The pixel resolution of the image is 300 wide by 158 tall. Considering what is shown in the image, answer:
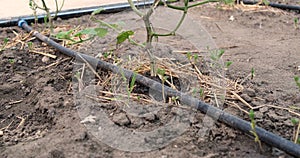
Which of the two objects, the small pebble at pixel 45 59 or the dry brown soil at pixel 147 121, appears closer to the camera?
the dry brown soil at pixel 147 121

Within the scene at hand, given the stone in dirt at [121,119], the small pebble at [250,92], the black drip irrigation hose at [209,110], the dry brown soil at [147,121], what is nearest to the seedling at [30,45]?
the dry brown soil at [147,121]

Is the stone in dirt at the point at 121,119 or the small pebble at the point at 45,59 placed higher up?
the small pebble at the point at 45,59

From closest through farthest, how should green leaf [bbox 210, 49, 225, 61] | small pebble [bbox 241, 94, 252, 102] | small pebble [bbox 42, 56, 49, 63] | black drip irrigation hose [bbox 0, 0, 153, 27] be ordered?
1. small pebble [bbox 241, 94, 252, 102]
2. green leaf [bbox 210, 49, 225, 61]
3. small pebble [bbox 42, 56, 49, 63]
4. black drip irrigation hose [bbox 0, 0, 153, 27]

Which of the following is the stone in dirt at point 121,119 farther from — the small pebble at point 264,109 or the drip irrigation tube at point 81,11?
the drip irrigation tube at point 81,11

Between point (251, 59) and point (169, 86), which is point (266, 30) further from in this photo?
point (169, 86)

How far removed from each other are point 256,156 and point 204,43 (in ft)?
2.89

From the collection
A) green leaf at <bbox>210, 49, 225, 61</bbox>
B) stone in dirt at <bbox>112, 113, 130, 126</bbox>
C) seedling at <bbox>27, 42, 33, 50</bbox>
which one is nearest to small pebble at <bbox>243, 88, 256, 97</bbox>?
green leaf at <bbox>210, 49, 225, 61</bbox>

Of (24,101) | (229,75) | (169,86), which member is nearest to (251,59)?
(229,75)

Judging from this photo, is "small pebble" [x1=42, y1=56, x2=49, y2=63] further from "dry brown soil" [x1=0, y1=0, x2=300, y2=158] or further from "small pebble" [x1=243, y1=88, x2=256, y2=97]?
"small pebble" [x1=243, y1=88, x2=256, y2=97]

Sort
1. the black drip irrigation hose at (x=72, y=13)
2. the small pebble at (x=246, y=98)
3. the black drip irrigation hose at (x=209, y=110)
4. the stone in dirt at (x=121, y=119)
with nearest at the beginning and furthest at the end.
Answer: the black drip irrigation hose at (x=209, y=110), the stone in dirt at (x=121, y=119), the small pebble at (x=246, y=98), the black drip irrigation hose at (x=72, y=13)

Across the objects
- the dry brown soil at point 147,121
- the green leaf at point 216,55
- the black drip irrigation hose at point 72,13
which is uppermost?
the green leaf at point 216,55

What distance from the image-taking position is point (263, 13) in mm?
2277

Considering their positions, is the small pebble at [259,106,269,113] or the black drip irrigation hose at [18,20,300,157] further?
the small pebble at [259,106,269,113]

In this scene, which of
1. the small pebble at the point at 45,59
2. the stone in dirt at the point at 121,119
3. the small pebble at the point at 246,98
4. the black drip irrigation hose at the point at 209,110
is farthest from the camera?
the small pebble at the point at 45,59
